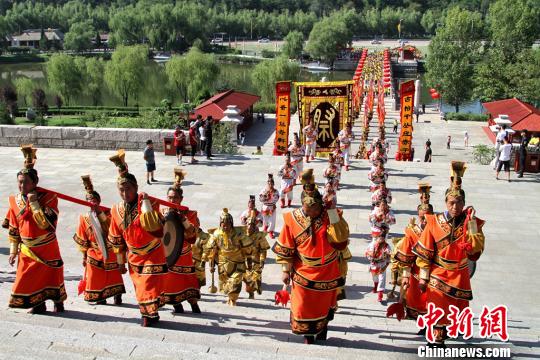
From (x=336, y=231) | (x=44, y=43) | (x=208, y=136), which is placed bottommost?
(x=208, y=136)

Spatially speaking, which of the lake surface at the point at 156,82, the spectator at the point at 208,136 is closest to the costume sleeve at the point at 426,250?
the spectator at the point at 208,136

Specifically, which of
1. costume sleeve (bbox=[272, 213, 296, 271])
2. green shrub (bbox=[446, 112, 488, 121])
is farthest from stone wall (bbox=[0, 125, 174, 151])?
green shrub (bbox=[446, 112, 488, 121])

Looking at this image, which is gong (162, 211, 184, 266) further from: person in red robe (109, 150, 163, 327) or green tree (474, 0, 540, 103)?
green tree (474, 0, 540, 103)

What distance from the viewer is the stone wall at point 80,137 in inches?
697

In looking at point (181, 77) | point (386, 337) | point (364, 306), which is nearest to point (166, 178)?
point (364, 306)

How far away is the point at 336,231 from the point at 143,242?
2056mm

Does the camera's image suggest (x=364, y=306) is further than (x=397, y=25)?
No

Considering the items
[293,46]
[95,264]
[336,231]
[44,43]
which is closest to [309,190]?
[336,231]

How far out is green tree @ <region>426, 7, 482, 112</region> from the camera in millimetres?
43625

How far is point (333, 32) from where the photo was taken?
281 ft

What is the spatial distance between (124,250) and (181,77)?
43.5m

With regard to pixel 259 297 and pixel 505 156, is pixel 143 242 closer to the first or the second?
pixel 259 297

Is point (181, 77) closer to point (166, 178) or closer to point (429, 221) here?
point (166, 178)

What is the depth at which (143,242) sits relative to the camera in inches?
242
